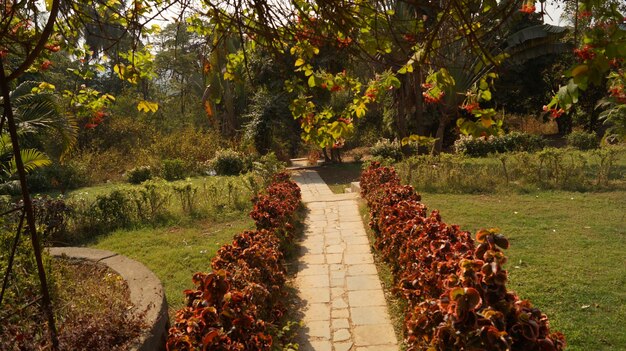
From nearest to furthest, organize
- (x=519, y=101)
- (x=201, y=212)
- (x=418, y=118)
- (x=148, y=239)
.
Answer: (x=148, y=239) → (x=201, y=212) → (x=418, y=118) → (x=519, y=101)

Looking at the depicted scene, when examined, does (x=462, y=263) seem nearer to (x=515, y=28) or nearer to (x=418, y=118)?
(x=418, y=118)

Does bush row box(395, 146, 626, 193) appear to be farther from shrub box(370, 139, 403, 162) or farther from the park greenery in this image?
shrub box(370, 139, 403, 162)

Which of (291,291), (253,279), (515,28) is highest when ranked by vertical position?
(515,28)

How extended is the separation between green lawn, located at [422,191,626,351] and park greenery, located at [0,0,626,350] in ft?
2.42

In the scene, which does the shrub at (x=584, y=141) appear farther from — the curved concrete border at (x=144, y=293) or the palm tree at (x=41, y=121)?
the curved concrete border at (x=144, y=293)

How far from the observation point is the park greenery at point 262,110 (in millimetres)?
2150

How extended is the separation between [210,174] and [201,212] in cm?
683

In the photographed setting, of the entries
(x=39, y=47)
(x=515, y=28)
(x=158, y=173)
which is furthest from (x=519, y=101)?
(x=39, y=47)

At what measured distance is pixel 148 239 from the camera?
748 cm

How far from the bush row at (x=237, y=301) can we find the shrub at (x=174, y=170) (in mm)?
9619

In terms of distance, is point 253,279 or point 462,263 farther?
point 253,279

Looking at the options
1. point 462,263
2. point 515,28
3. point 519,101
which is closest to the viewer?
point 462,263

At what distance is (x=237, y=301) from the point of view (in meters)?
3.23

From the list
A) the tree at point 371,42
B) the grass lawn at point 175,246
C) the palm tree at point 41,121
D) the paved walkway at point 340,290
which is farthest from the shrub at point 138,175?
the tree at point 371,42
